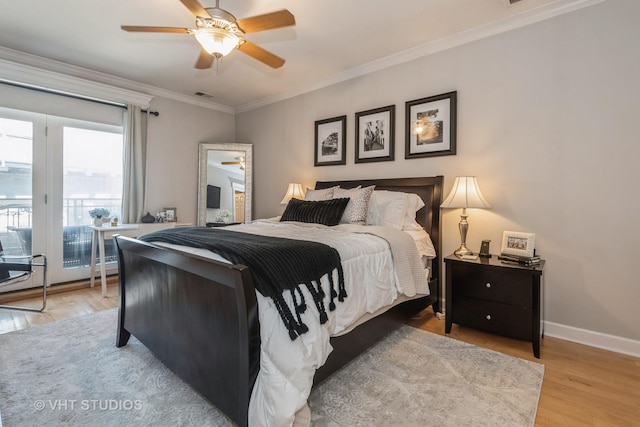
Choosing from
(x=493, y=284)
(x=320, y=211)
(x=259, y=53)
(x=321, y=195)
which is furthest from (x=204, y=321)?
(x=321, y=195)

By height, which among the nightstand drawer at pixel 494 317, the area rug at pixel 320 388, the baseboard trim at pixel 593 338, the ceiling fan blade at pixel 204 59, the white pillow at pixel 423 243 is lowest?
the area rug at pixel 320 388

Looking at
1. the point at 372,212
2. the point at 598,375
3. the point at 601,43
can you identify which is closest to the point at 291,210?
the point at 372,212

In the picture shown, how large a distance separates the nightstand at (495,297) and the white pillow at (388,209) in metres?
0.59

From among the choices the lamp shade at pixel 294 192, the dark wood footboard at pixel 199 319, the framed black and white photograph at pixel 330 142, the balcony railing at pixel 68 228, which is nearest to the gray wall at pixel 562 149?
the framed black and white photograph at pixel 330 142

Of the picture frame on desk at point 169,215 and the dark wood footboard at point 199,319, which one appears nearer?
the dark wood footboard at point 199,319

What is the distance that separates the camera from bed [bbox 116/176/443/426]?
1.28 meters

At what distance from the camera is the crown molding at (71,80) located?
3244 mm

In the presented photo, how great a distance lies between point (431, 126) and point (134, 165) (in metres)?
3.85

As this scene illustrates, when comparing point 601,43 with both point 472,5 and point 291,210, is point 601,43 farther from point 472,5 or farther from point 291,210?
point 291,210

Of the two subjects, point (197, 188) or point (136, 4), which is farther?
point (197, 188)

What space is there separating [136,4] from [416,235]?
309cm

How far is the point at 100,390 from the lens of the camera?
1.72 m

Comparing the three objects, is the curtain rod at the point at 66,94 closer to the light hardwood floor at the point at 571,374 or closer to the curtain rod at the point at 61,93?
the curtain rod at the point at 61,93

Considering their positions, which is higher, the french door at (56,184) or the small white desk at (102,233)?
the french door at (56,184)
